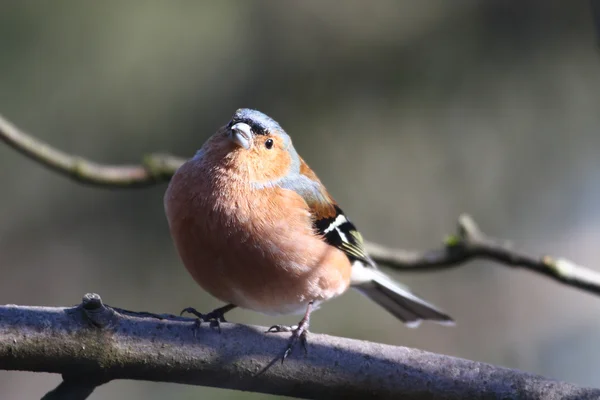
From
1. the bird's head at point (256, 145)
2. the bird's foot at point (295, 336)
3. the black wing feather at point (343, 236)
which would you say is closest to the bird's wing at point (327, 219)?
the black wing feather at point (343, 236)

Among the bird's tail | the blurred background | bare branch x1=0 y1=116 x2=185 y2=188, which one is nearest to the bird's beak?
bare branch x1=0 y1=116 x2=185 y2=188

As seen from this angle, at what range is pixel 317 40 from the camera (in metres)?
8.23

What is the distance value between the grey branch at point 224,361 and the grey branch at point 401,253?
1493 millimetres

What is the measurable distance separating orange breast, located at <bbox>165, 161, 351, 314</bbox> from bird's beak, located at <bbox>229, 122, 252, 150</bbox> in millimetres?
193

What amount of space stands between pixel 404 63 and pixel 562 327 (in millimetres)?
3384

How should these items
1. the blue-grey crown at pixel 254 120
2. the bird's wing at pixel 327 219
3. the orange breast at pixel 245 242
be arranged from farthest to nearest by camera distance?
the bird's wing at pixel 327 219, the blue-grey crown at pixel 254 120, the orange breast at pixel 245 242

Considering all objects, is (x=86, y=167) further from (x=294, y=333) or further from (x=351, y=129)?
(x=351, y=129)

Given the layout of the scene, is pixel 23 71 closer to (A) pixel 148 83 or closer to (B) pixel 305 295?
(A) pixel 148 83

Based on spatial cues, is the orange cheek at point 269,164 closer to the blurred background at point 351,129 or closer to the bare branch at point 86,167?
the bare branch at point 86,167

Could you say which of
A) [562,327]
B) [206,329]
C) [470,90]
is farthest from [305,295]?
[562,327]

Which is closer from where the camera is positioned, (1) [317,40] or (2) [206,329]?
(2) [206,329]

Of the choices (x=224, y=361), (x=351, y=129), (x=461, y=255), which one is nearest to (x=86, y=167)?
(x=224, y=361)

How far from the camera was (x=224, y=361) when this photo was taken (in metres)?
3.05

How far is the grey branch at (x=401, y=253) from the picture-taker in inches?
177
